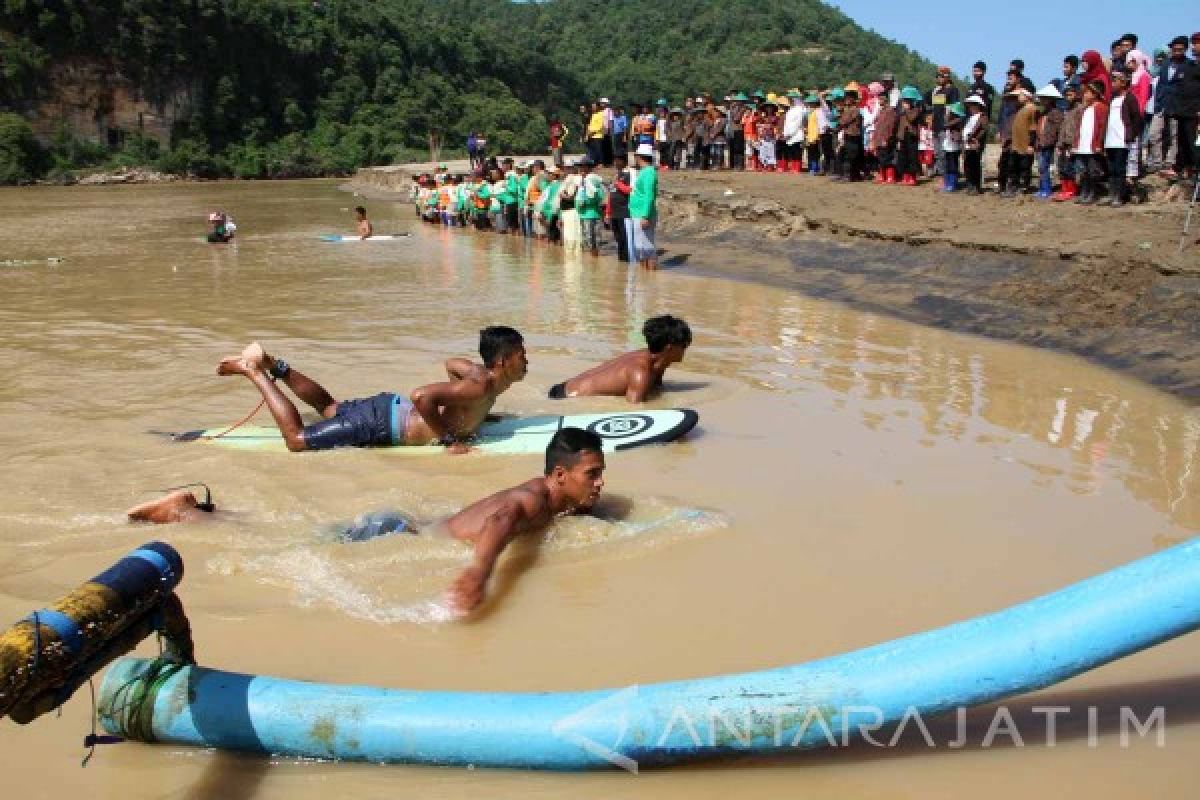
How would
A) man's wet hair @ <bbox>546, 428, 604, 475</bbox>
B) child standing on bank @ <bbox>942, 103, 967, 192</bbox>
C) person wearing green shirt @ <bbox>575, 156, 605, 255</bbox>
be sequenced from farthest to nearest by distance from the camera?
person wearing green shirt @ <bbox>575, 156, 605, 255</bbox> < child standing on bank @ <bbox>942, 103, 967, 192</bbox> < man's wet hair @ <bbox>546, 428, 604, 475</bbox>

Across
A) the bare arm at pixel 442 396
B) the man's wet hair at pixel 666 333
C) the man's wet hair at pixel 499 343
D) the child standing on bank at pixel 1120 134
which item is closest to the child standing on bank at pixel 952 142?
the child standing on bank at pixel 1120 134

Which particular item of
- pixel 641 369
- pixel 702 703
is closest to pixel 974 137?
pixel 641 369

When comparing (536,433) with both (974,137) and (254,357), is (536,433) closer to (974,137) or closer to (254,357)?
(254,357)

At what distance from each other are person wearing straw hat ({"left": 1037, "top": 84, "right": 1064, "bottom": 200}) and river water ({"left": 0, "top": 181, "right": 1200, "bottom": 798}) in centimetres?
375

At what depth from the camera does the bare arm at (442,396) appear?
559 centimetres

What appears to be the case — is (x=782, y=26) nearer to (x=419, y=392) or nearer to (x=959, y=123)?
(x=959, y=123)

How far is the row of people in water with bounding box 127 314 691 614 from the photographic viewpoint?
164 inches

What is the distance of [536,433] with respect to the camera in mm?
6082

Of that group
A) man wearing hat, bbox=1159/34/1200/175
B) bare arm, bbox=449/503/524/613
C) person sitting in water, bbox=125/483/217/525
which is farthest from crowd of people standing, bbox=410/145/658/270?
bare arm, bbox=449/503/524/613

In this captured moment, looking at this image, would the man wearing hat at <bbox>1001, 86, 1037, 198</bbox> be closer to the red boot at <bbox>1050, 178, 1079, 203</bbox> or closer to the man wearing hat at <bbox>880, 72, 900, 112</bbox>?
the red boot at <bbox>1050, 178, 1079, 203</bbox>

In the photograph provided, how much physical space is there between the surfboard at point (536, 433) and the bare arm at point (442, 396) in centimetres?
31

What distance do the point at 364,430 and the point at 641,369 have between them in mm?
1976

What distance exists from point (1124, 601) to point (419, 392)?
3775 mm

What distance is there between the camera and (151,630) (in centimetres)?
269
